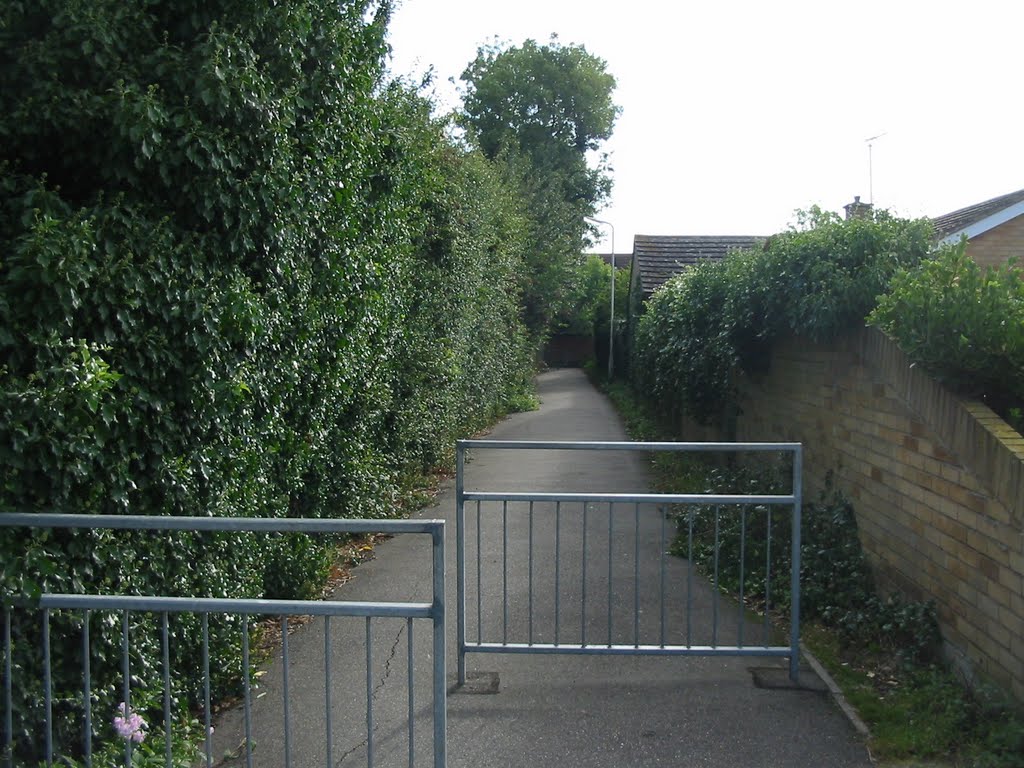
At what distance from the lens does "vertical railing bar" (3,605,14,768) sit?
10.8ft

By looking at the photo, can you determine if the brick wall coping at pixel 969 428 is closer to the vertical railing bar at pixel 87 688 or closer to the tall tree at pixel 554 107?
the vertical railing bar at pixel 87 688

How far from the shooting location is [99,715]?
3.82 meters

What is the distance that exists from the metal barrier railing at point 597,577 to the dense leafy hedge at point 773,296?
1210 millimetres

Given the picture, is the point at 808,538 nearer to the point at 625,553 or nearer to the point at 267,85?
the point at 625,553

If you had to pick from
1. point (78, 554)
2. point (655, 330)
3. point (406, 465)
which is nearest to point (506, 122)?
point (655, 330)

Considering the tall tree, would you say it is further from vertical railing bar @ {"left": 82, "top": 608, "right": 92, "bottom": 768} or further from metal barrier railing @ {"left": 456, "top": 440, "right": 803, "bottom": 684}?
vertical railing bar @ {"left": 82, "top": 608, "right": 92, "bottom": 768}

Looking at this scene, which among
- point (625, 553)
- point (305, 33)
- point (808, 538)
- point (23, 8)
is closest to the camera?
point (23, 8)

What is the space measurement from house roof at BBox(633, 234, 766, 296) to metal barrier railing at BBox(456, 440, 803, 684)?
1549 centimetres

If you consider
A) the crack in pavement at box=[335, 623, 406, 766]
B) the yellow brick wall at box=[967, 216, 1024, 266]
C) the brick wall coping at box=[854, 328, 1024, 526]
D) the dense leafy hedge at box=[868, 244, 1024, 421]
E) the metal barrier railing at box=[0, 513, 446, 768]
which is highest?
the yellow brick wall at box=[967, 216, 1024, 266]

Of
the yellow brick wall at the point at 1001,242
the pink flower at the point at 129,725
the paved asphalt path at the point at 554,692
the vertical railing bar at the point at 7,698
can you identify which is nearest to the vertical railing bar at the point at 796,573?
the paved asphalt path at the point at 554,692

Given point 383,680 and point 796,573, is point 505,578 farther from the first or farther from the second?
point 796,573

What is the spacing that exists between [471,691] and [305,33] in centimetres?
341

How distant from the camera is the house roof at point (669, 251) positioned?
24875 mm

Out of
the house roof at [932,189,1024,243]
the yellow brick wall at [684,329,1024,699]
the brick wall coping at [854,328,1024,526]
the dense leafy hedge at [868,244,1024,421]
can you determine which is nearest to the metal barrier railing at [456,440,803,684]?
the yellow brick wall at [684,329,1024,699]
